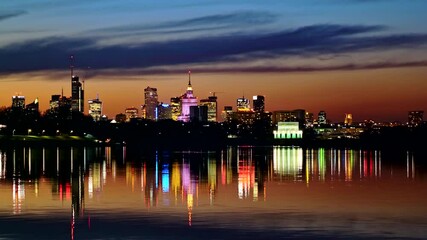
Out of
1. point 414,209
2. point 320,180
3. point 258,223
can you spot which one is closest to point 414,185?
point 320,180

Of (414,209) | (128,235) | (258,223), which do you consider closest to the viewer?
(128,235)

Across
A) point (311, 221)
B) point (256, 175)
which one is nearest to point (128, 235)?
point (311, 221)

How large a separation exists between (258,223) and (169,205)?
736 centimetres

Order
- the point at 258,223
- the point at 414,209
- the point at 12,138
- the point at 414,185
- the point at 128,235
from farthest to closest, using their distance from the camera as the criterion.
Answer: the point at 12,138 → the point at 414,185 → the point at 414,209 → the point at 258,223 → the point at 128,235

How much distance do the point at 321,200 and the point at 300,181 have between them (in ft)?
47.1

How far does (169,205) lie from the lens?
119 ft

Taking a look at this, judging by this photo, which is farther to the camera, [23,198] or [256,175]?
[256,175]

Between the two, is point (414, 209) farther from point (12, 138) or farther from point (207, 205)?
point (12, 138)

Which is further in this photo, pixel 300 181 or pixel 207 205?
pixel 300 181

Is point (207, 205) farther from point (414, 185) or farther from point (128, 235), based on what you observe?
point (414, 185)

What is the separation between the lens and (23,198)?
38625 mm

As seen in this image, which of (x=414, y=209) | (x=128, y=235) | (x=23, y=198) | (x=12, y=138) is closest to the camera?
(x=128, y=235)

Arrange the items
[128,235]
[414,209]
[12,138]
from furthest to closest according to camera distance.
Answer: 1. [12,138]
2. [414,209]
3. [128,235]

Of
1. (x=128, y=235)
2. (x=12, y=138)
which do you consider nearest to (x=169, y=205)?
(x=128, y=235)
